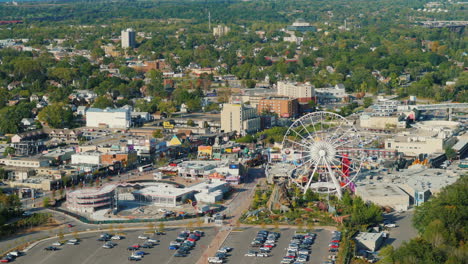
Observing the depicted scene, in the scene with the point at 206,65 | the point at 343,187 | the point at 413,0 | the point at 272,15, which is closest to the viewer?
the point at 343,187

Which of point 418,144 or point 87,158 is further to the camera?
point 418,144

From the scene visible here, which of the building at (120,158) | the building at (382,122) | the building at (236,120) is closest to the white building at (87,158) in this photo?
the building at (120,158)

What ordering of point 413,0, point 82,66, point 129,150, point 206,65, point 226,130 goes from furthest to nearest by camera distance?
point 413,0, point 206,65, point 82,66, point 226,130, point 129,150

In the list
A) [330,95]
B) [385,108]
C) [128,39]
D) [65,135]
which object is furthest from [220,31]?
[65,135]

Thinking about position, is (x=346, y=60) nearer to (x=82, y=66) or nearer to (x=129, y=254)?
(x=82, y=66)

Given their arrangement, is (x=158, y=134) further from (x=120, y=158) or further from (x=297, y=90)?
(x=297, y=90)

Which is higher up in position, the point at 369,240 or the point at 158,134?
the point at 158,134

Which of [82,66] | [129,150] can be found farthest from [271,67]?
[129,150]

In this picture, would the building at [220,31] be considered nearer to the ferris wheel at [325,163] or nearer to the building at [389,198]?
the ferris wheel at [325,163]

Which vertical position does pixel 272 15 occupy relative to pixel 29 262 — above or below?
above
